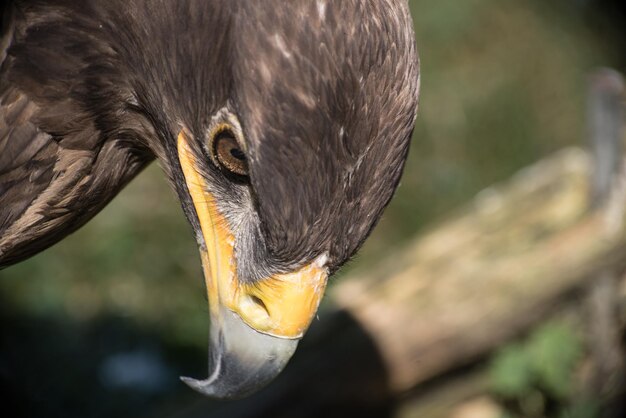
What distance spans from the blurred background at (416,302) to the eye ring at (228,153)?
1574 millimetres

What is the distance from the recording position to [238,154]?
2.44 metres

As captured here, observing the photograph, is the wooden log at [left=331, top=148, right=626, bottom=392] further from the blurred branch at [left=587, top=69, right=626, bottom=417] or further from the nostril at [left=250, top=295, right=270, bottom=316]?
the nostril at [left=250, top=295, right=270, bottom=316]

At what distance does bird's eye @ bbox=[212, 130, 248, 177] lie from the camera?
2434 millimetres

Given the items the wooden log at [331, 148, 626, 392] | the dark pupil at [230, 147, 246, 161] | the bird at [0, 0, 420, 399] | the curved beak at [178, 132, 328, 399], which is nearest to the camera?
the bird at [0, 0, 420, 399]

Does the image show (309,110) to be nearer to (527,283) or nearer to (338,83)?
(338,83)

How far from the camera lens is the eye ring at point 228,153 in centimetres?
243

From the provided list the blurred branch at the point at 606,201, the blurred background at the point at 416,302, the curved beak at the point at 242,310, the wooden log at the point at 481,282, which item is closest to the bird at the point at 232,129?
the curved beak at the point at 242,310

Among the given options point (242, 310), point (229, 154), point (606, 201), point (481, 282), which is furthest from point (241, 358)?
point (606, 201)

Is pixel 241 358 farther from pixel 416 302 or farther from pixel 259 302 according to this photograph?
pixel 416 302

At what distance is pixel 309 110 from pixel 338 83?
0.08 m

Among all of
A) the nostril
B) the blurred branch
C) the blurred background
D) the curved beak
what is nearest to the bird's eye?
the curved beak

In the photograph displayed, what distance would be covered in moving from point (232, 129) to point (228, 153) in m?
0.09

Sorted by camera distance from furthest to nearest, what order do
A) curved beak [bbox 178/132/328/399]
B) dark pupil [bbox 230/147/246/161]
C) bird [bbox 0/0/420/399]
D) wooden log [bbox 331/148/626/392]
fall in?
wooden log [bbox 331/148/626/392], curved beak [bbox 178/132/328/399], dark pupil [bbox 230/147/246/161], bird [bbox 0/0/420/399]

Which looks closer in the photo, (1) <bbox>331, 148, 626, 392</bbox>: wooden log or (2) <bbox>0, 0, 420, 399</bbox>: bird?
(2) <bbox>0, 0, 420, 399</bbox>: bird
